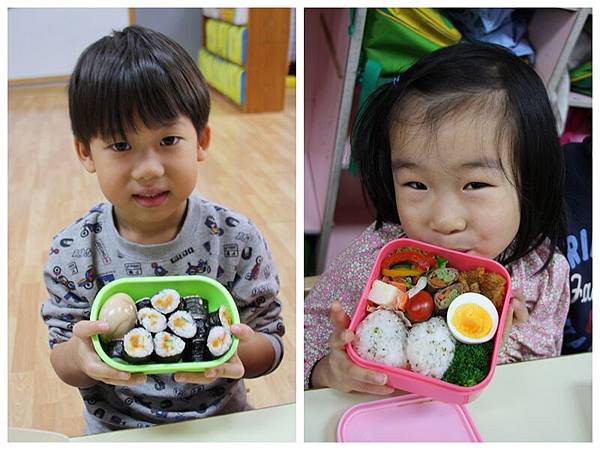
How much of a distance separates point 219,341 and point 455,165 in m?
0.32

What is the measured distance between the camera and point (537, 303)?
76 centimetres

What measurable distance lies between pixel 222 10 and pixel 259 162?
8.7 inches

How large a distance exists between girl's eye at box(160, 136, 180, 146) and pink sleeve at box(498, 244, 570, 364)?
0.47 meters

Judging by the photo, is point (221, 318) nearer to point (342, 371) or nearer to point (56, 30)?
point (342, 371)

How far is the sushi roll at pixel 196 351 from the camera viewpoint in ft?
1.88

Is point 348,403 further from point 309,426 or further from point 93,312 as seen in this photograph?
point 93,312

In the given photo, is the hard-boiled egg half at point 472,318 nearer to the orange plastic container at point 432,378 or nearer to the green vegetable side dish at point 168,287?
the orange plastic container at point 432,378

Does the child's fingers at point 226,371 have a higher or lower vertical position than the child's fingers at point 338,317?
lower

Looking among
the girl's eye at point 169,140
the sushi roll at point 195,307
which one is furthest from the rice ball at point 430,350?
the girl's eye at point 169,140

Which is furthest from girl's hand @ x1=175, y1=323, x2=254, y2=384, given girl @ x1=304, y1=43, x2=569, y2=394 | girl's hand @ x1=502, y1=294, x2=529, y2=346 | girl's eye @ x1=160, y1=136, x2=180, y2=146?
girl's hand @ x1=502, y1=294, x2=529, y2=346

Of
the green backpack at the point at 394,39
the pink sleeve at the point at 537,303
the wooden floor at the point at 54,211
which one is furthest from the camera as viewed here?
the green backpack at the point at 394,39

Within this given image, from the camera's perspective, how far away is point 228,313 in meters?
0.60

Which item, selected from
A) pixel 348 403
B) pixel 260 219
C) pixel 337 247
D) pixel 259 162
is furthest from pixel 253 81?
pixel 348 403

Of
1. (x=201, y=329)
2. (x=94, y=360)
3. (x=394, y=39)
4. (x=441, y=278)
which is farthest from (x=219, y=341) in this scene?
(x=394, y=39)
